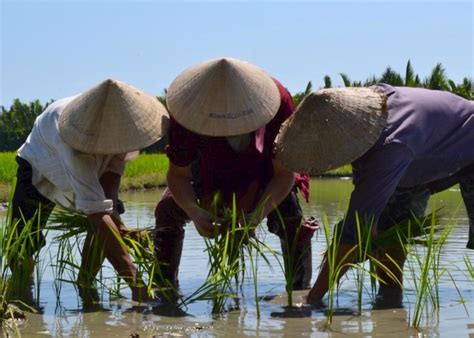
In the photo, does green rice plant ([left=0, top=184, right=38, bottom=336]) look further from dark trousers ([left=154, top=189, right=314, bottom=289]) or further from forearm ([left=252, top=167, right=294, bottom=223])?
forearm ([left=252, top=167, right=294, bottom=223])

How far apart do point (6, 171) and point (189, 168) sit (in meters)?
9.83

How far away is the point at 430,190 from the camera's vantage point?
4.18 meters

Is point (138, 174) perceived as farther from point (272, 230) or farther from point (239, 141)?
point (239, 141)

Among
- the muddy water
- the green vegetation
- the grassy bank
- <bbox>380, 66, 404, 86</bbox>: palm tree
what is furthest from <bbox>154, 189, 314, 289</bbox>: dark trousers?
<bbox>380, 66, 404, 86</bbox>: palm tree

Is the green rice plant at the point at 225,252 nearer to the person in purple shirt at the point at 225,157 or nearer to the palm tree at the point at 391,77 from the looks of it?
the person in purple shirt at the point at 225,157

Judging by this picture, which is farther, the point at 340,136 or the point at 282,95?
the point at 282,95

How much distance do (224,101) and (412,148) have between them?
0.79 meters

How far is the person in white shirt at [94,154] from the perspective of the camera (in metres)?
3.79

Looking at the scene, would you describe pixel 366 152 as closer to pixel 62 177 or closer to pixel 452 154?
pixel 452 154

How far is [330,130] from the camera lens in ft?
11.9

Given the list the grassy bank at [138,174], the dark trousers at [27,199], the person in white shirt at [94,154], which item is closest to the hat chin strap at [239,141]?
the person in white shirt at [94,154]

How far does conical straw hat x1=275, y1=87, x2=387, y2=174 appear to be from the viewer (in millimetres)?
3584

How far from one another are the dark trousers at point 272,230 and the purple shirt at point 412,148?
0.57m

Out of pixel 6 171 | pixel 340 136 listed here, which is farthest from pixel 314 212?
pixel 6 171
